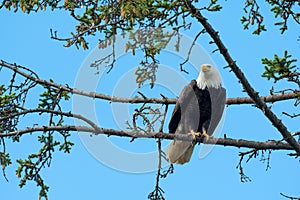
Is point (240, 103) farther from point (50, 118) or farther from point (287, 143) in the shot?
point (50, 118)

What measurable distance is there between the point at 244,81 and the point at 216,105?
8.19ft

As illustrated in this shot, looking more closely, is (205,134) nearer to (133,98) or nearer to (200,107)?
(200,107)

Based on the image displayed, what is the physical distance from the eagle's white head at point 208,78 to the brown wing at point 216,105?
0.10 m

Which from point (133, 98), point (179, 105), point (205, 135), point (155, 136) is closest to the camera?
point (155, 136)

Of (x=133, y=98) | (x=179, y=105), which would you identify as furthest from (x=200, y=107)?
(x=133, y=98)

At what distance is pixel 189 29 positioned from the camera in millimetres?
5738

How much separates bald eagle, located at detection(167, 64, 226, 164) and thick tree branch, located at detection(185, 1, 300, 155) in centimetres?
207

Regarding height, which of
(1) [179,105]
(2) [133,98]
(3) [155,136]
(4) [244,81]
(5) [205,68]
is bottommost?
(3) [155,136]

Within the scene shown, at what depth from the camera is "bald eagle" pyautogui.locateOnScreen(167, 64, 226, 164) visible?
7.96m

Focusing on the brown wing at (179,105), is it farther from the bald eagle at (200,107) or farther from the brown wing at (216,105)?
the brown wing at (216,105)

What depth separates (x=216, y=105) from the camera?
800 centimetres

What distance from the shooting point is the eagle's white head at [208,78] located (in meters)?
8.05

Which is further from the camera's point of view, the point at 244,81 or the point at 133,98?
the point at 133,98

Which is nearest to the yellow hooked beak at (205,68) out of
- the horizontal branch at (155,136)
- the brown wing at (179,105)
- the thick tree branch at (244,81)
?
the brown wing at (179,105)
